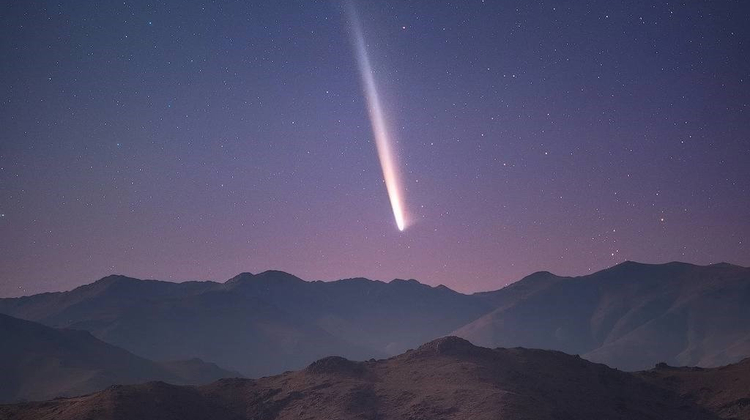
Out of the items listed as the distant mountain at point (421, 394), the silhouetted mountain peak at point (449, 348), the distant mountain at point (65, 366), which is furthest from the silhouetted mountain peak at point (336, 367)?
the distant mountain at point (65, 366)

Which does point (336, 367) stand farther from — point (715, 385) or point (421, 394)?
point (715, 385)

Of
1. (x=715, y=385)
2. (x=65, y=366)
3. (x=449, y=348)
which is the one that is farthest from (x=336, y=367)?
(x=65, y=366)

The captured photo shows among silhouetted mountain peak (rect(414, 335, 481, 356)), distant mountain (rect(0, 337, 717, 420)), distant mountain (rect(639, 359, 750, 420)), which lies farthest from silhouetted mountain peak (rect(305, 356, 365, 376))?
distant mountain (rect(639, 359, 750, 420))

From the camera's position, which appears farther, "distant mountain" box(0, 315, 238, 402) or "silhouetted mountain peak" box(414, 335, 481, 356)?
"distant mountain" box(0, 315, 238, 402)

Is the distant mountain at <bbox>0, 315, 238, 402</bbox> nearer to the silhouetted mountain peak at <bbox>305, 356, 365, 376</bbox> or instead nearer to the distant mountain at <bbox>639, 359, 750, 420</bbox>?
the silhouetted mountain peak at <bbox>305, 356, 365, 376</bbox>

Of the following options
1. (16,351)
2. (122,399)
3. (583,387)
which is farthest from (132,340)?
(583,387)

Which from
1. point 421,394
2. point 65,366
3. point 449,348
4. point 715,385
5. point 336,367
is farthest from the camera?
point 65,366

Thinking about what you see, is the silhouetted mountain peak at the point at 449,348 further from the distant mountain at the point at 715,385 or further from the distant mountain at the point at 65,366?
the distant mountain at the point at 65,366
